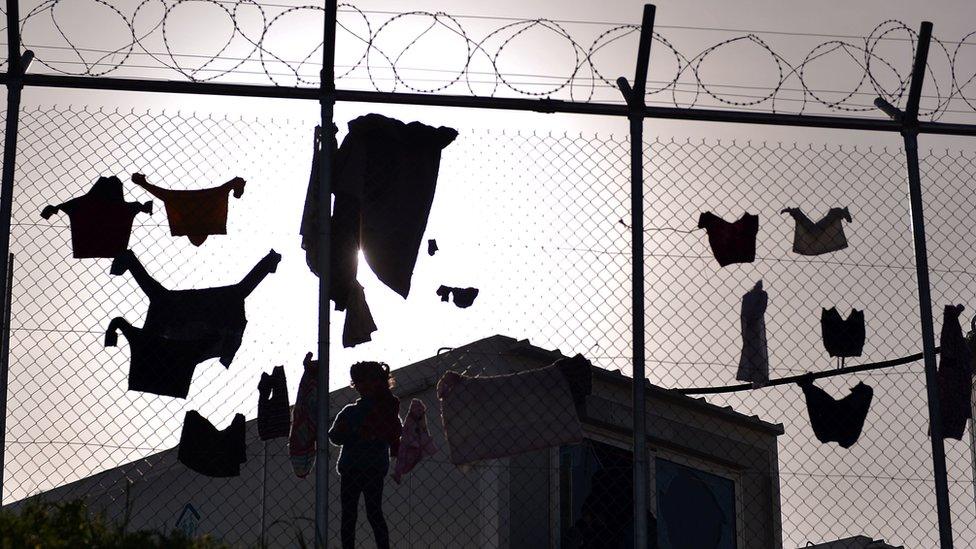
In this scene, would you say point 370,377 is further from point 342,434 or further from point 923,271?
point 923,271

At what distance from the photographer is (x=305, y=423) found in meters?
7.21

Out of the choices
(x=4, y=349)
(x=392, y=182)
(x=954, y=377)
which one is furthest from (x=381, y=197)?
(x=954, y=377)

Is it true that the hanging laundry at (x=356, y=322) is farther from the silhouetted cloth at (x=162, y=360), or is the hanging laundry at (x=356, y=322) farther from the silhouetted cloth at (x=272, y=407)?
the silhouetted cloth at (x=162, y=360)

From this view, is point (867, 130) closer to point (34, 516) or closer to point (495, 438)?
point (495, 438)

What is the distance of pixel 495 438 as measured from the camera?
739 cm

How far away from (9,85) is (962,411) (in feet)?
18.7

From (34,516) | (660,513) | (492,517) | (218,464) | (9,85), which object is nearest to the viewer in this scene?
(34,516)

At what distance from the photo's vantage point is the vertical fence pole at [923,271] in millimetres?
6828

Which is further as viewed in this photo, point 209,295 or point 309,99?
point 209,295

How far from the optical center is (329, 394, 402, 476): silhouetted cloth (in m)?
7.41

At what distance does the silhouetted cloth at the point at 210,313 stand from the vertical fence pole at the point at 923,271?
11.7ft

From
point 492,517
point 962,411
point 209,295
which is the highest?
point 209,295

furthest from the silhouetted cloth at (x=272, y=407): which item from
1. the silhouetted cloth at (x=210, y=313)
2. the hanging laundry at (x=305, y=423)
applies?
the silhouetted cloth at (x=210, y=313)

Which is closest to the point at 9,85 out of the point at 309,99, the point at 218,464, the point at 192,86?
the point at 192,86
